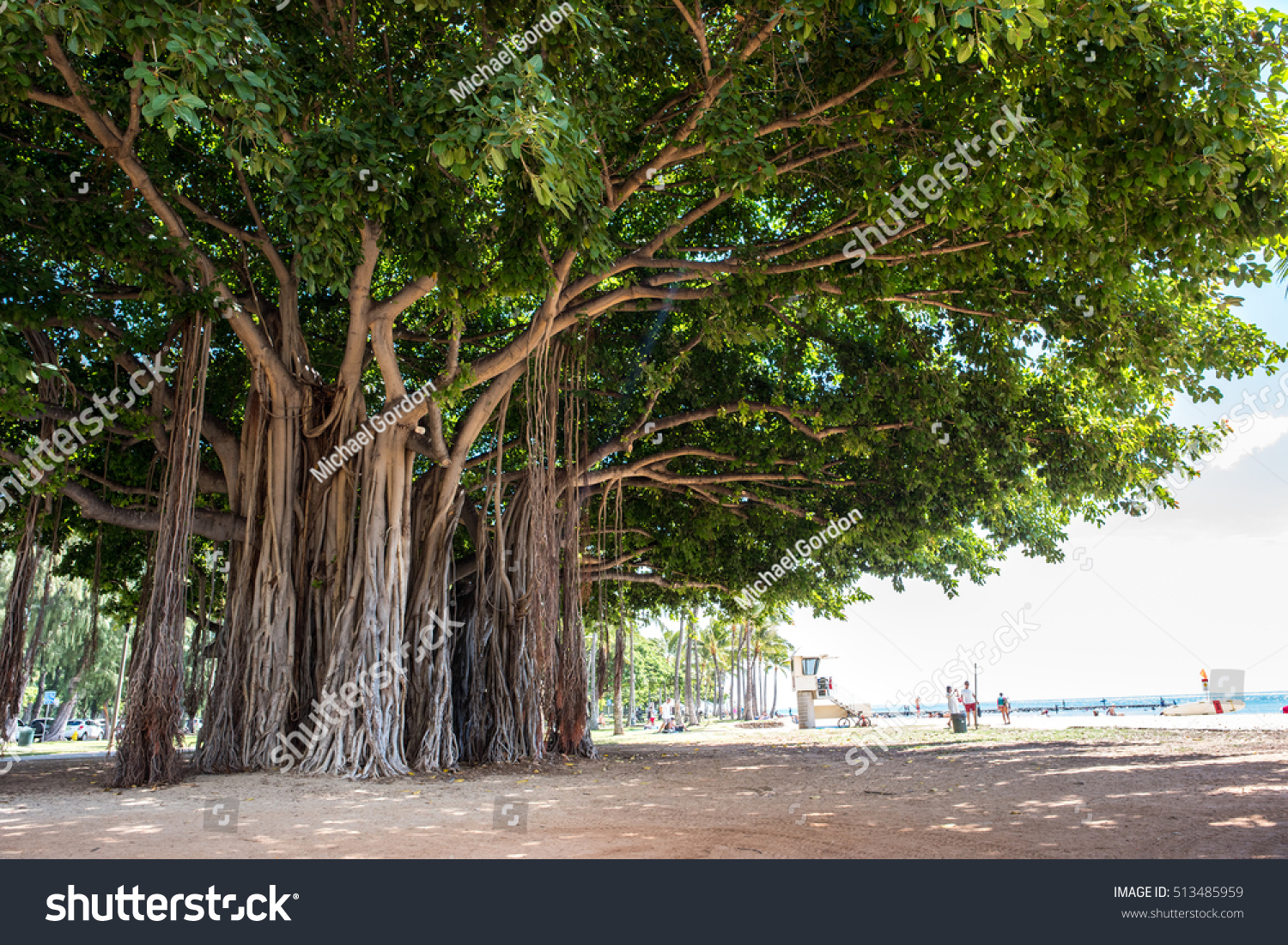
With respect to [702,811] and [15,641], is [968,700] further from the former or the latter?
[15,641]

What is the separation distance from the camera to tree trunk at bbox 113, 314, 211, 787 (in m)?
5.86

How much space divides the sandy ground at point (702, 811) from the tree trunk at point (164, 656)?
0.29 meters

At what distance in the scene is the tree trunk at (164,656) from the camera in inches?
231

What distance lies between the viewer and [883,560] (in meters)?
12.6

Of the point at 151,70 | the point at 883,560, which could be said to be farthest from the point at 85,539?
the point at 883,560

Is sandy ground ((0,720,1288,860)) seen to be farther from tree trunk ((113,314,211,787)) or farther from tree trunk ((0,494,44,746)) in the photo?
tree trunk ((0,494,44,746))

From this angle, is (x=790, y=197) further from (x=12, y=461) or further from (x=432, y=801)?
(x=12, y=461)

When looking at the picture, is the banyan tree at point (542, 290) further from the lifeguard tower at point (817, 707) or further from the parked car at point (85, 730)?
the parked car at point (85, 730)

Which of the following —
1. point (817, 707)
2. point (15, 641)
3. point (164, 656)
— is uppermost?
point (15, 641)

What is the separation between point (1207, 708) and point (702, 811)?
15737 mm

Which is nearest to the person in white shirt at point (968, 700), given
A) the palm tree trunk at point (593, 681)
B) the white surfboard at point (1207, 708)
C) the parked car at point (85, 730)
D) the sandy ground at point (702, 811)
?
the white surfboard at point (1207, 708)

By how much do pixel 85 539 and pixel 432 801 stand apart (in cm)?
904

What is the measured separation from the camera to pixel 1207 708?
16.2m

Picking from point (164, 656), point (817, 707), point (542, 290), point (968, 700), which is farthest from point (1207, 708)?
point (164, 656)
